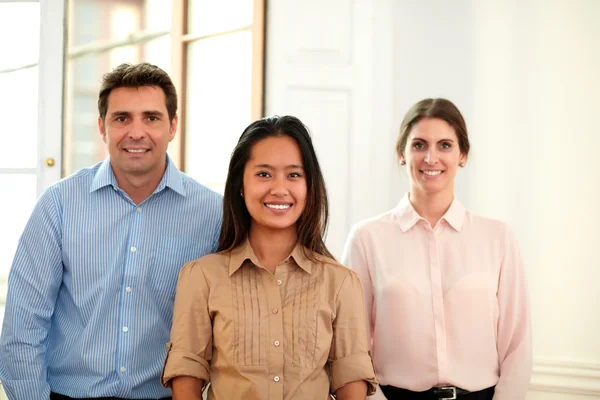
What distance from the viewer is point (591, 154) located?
3002mm

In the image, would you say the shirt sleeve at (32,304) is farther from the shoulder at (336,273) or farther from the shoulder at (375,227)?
the shoulder at (375,227)

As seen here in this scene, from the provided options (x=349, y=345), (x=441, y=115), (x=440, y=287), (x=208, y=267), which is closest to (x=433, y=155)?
(x=441, y=115)

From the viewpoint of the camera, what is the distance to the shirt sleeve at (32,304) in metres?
2.12

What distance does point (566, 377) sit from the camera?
119 inches

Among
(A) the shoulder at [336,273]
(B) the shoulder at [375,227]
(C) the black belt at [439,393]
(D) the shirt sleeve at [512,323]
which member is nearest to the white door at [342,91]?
(B) the shoulder at [375,227]

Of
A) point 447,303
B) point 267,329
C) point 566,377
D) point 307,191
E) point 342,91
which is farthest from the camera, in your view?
point 342,91

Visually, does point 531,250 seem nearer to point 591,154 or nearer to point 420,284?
point 591,154

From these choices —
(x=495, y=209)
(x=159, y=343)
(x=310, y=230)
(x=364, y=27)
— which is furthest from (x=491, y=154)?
(x=159, y=343)

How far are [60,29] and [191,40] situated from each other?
0.65 meters

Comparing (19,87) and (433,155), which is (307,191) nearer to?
(433,155)

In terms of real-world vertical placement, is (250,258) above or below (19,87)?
below

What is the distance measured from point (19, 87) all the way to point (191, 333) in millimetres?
2292

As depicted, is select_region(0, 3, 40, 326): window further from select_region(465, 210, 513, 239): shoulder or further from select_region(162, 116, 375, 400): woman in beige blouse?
select_region(465, 210, 513, 239): shoulder

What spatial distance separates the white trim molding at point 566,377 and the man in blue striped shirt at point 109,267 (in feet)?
5.05
